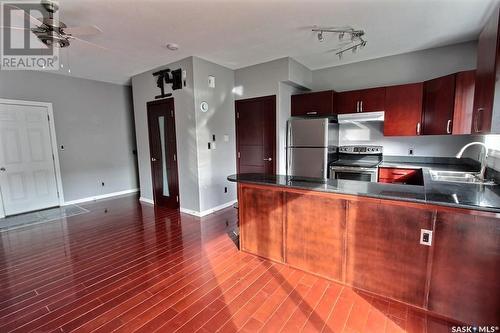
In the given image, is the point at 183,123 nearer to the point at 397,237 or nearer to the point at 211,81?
the point at 211,81

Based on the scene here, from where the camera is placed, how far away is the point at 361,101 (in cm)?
397

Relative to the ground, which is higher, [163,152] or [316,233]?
[163,152]

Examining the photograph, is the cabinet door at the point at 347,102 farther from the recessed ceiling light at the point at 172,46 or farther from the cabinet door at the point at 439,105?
the recessed ceiling light at the point at 172,46

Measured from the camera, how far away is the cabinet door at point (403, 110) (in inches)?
141

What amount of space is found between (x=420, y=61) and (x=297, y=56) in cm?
197

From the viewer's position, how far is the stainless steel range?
368 centimetres

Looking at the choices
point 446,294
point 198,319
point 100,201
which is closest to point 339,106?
point 446,294

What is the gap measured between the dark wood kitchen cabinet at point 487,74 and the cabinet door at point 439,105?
1.42 metres

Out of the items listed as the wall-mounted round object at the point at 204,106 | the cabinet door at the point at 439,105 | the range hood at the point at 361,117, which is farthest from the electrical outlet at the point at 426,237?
the wall-mounted round object at the point at 204,106

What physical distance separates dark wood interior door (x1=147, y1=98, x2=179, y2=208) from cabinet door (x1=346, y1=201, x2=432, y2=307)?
335cm

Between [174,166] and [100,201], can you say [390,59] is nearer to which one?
[174,166]

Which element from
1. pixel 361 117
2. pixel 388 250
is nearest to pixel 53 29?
pixel 388 250

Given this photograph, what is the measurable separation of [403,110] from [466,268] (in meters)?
2.73

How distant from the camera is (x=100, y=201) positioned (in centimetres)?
527
